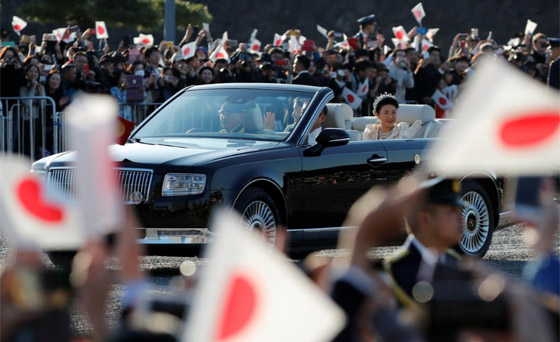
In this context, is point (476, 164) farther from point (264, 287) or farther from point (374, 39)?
point (374, 39)

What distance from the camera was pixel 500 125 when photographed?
3.49 metres

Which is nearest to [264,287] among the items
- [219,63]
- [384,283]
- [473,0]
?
[384,283]

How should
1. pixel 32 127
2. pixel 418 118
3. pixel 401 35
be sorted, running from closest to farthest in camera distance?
pixel 418 118 → pixel 32 127 → pixel 401 35

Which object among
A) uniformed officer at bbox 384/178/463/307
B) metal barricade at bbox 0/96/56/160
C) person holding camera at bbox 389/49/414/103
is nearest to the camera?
uniformed officer at bbox 384/178/463/307

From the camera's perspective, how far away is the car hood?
10969 millimetres

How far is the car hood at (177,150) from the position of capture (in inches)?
432

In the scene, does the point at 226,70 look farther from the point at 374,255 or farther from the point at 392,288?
the point at 392,288

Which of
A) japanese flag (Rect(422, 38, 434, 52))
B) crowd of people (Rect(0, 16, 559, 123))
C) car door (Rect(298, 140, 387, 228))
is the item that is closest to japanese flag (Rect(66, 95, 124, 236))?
car door (Rect(298, 140, 387, 228))

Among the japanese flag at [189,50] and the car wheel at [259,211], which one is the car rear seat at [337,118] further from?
the japanese flag at [189,50]

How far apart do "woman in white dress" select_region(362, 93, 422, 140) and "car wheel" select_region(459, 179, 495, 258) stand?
0.85 meters

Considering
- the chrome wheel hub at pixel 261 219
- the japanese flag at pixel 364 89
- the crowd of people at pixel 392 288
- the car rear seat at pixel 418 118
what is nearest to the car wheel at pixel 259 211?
the chrome wheel hub at pixel 261 219

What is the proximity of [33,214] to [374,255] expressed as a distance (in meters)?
8.95

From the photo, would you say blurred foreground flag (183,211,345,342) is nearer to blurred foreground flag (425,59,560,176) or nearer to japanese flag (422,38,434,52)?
blurred foreground flag (425,59,560,176)

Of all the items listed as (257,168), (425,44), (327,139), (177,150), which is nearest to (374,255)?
(327,139)
